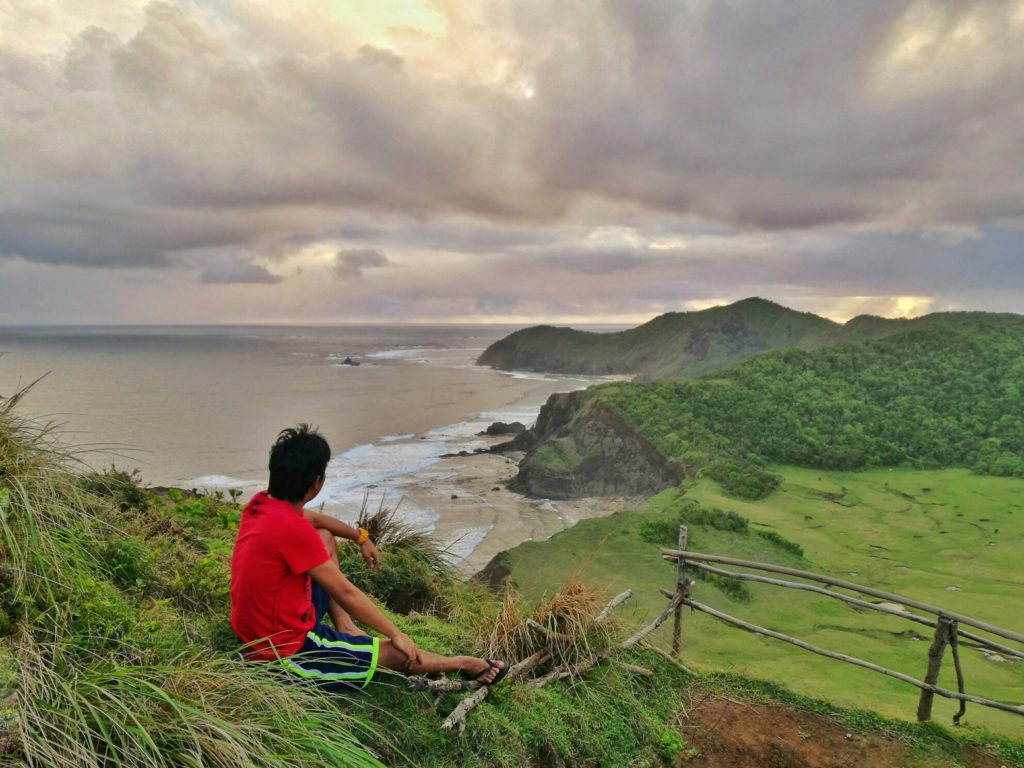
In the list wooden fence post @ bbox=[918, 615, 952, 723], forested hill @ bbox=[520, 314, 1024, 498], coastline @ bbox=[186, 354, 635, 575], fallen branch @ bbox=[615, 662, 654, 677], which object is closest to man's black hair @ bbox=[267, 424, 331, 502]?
fallen branch @ bbox=[615, 662, 654, 677]

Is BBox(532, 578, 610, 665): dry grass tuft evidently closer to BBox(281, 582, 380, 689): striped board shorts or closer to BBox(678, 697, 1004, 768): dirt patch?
BBox(678, 697, 1004, 768): dirt patch

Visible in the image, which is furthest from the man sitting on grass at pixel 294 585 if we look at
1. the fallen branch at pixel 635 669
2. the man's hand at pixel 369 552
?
the fallen branch at pixel 635 669

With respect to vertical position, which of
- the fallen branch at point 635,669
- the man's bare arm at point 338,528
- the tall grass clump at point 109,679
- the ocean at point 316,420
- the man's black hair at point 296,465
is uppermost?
the man's black hair at point 296,465

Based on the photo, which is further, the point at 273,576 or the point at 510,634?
the point at 510,634

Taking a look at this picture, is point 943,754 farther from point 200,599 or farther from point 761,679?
point 200,599

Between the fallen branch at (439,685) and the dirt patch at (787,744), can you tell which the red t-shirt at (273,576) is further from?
the dirt patch at (787,744)

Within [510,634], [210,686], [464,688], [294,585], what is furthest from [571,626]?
[210,686]

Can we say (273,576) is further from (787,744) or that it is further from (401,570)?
(787,744)

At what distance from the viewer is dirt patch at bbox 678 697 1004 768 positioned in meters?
4.16

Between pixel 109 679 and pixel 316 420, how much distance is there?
4176 cm

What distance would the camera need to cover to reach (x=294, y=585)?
296 cm

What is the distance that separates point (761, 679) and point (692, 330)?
65524mm

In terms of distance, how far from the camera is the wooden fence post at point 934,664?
4730 mm

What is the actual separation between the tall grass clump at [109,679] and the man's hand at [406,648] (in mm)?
409
